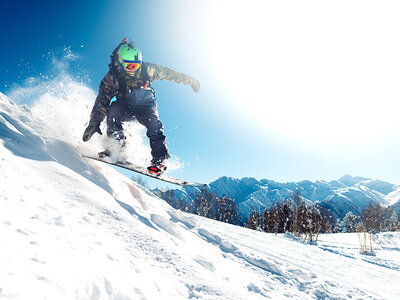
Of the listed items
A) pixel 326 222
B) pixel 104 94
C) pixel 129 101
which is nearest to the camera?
pixel 104 94

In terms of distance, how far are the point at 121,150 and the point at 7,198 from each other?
142 inches

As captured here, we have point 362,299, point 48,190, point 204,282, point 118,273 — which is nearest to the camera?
point 118,273

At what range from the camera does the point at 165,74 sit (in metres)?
5.55

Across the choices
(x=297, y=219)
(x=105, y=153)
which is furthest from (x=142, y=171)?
(x=297, y=219)

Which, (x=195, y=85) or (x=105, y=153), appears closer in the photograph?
(x=105, y=153)

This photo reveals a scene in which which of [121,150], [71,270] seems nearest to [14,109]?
A: [121,150]

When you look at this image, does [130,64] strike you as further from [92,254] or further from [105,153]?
[92,254]

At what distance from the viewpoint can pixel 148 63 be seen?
207 inches

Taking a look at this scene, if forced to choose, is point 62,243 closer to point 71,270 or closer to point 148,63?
point 71,270

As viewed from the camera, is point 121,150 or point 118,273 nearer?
point 118,273

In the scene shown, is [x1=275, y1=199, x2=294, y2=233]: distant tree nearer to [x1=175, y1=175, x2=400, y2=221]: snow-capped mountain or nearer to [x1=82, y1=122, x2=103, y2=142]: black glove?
[x1=82, y1=122, x2=103, y2=142]: black glove

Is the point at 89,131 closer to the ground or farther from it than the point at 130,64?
closer to the ground

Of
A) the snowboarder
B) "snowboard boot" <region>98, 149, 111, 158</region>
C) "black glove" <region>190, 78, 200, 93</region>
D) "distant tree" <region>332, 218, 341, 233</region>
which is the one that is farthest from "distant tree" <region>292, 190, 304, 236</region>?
"snowboard boot" <region>98, 149, 111, 158</region>

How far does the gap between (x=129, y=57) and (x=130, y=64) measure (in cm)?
14
